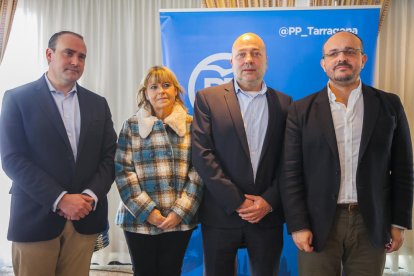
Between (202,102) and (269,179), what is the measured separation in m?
0.56

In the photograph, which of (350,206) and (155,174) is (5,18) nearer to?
(155,174)

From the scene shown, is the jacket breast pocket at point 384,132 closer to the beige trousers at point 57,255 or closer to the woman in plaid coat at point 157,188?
the woman in plaid coat at point 157,188

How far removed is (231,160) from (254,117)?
274 millimetres

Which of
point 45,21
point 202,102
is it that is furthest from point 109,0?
point 202,102

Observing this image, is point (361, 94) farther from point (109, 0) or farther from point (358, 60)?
point (109, 0)

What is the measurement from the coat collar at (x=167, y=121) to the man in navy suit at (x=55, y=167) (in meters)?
0.23

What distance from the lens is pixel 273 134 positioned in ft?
6.64

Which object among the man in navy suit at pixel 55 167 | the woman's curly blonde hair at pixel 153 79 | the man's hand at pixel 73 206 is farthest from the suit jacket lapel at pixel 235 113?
the man's hand at pixel 73 206

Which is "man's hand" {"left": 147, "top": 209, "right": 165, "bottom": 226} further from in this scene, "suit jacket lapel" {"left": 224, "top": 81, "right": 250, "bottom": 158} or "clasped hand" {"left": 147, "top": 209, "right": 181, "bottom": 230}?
"suit jacket lapel" {"left": 224, "top": 81, "right": 250, "bottom": 158}

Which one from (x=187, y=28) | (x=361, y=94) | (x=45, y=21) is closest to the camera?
(x=361, y=94)

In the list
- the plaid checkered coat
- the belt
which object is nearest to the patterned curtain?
the plaid checkered coat

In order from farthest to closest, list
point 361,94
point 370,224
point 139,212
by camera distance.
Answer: point 139,212, point 361,94, point 370,224

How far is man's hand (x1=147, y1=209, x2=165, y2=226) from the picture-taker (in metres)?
2.03

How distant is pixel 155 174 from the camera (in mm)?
2098
